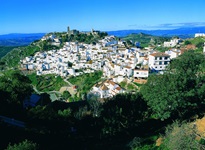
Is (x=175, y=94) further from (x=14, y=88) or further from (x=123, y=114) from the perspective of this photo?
(x=14, y=88)

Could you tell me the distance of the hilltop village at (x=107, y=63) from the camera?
47.2 metres

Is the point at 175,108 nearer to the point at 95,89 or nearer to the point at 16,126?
the point at 16,126

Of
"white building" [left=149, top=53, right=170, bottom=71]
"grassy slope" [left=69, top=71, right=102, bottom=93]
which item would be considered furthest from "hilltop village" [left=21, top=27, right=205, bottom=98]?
"grassy slope" [left=69, top=71, right=102, bottom=93]

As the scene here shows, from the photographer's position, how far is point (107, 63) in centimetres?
6494

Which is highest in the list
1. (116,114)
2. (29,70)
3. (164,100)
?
(164,100)

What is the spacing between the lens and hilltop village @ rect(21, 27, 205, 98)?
47.2 meters

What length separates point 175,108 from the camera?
20391mm

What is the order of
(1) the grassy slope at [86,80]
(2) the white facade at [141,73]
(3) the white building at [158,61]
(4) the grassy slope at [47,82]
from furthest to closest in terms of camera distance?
(4) the grassy slope at [47,82] < (1) the grassy slope at [86,80] < (3) the white building at [158,61] < (2) the white facade at [141,73]

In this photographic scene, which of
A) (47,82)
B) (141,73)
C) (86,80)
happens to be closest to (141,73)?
(141,73)

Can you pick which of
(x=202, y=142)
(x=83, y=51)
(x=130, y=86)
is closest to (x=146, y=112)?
(x=202, y=142)

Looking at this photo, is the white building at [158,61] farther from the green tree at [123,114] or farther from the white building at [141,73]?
the green tree at [123,114]

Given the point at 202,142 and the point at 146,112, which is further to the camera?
the point at 146,112

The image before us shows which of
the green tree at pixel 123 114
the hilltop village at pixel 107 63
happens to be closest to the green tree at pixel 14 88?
the green tree at pixel 123 114

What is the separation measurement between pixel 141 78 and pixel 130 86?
3.55 meters
